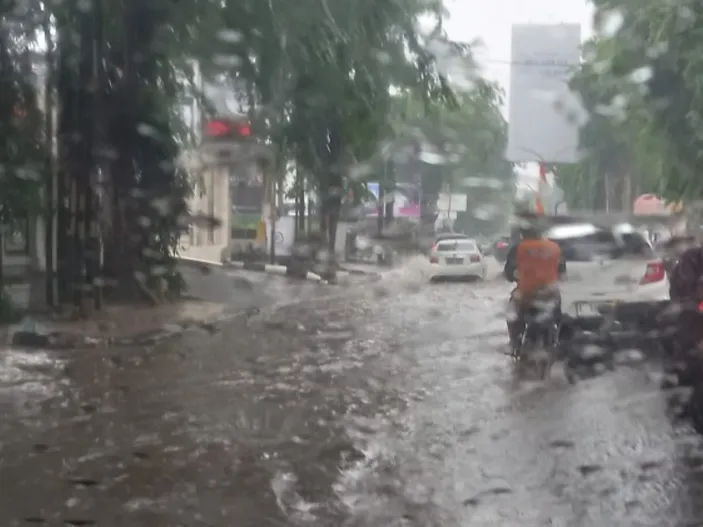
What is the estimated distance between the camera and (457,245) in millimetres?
10844

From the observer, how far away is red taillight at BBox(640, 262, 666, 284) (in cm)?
752

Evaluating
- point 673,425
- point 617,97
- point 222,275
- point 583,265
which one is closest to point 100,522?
point 673,425

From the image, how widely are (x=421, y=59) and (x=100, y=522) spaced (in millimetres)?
6023

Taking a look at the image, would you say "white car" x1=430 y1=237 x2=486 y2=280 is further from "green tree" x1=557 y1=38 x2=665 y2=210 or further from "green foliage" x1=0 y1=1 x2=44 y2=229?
"green foliage" x1=0 y1=1 x2=44 y2=229

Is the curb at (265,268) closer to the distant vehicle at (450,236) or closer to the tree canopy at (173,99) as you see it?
the tree canopy at (173,99)

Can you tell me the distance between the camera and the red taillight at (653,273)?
7.52m

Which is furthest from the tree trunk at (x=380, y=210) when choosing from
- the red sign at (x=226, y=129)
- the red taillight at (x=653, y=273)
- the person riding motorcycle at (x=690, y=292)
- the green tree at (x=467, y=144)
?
the person riding motorcycle at (x=690, y=292)

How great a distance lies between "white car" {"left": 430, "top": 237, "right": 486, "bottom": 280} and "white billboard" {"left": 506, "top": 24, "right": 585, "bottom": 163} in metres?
3.00

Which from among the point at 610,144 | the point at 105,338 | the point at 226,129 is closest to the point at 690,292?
the point at 610,144

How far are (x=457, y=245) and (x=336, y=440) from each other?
5383 millimetres

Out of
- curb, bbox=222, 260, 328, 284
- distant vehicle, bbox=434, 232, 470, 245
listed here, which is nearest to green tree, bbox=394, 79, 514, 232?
distant vehicle, bbox=434, 232, 470, 245

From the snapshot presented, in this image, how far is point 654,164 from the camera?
8.48 meters

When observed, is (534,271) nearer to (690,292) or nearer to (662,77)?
(690,292)

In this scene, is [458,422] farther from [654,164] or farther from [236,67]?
[236,67]
